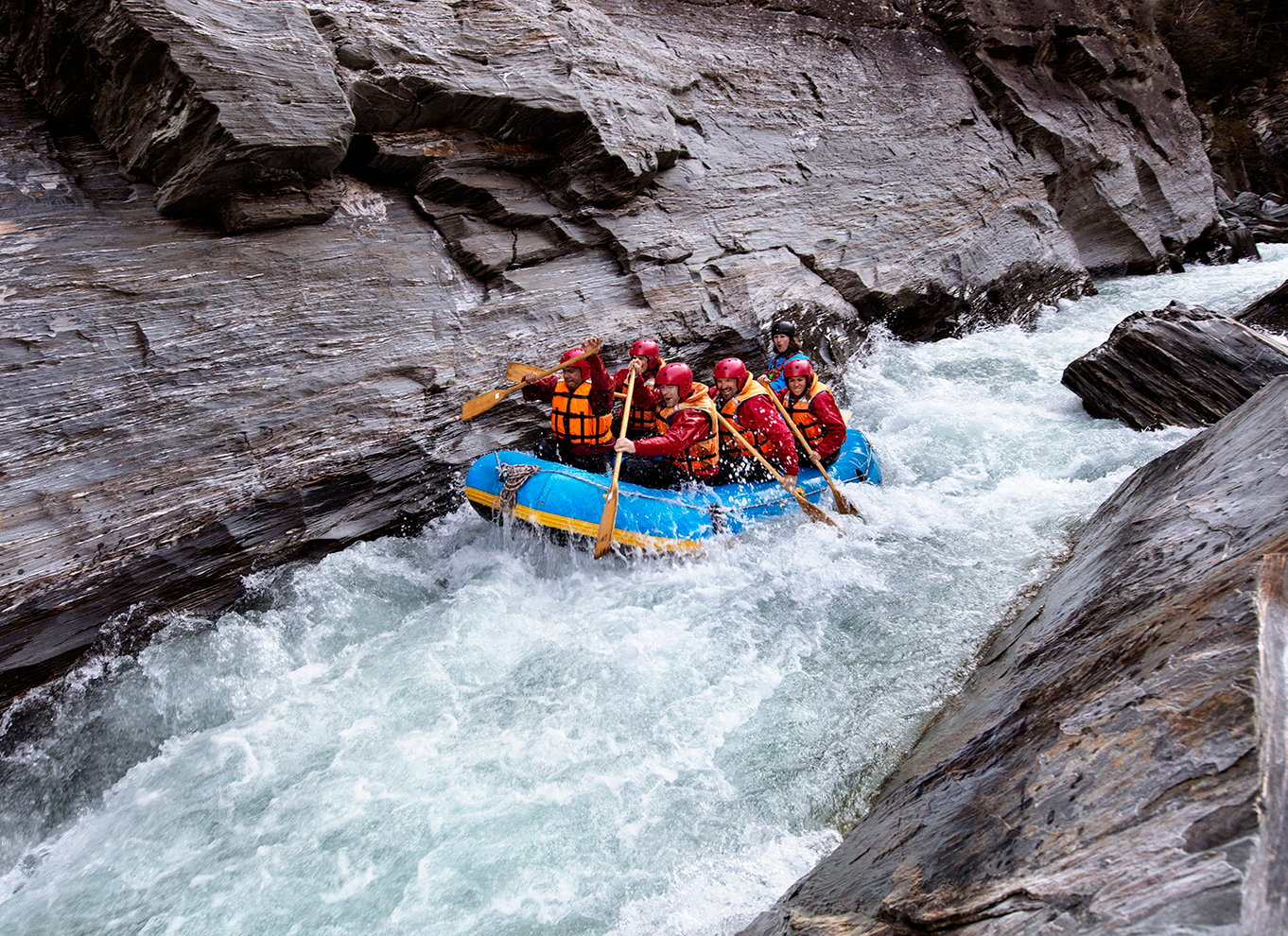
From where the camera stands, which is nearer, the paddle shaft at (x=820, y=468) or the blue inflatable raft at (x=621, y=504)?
the blue inflatable raft at (x=621, y=504)

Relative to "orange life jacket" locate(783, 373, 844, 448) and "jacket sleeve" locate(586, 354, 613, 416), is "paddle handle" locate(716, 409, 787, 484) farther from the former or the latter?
"jacket sleeve" locate(586, 354, 613, 416)

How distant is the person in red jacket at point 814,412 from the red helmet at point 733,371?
0.47 metres

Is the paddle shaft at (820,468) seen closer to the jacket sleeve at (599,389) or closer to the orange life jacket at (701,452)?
the orange life jacket at (701,452)

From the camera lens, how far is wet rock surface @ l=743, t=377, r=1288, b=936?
64.1 inches

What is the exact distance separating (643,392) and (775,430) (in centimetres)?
127

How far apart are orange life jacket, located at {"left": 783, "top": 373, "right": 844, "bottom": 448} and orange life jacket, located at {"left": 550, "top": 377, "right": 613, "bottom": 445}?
1717 millimetres

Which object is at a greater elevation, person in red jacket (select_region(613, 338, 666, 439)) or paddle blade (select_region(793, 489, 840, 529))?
person in red jacket (select_region(613, 338, 666, 439))

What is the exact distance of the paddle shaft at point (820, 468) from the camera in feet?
22.8

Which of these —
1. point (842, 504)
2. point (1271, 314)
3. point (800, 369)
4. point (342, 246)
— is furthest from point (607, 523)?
point (1271, 314)

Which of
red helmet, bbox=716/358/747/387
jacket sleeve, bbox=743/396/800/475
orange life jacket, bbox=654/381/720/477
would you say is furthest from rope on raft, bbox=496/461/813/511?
red helmet, bbox=716/358/747/387

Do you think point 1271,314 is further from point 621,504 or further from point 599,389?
point 621,504

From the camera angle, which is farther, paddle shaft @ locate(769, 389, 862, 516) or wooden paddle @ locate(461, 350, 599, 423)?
paddle shaft @ locate(769, 389, 862, 516)

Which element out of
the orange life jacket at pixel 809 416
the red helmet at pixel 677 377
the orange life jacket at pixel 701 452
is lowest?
the orange life jacket at pixel 701 452

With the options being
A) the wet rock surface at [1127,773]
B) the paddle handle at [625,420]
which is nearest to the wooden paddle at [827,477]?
the paddle handle at [625,420]
